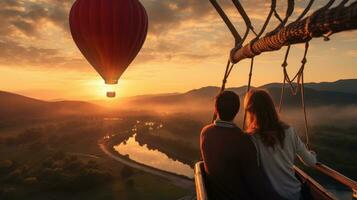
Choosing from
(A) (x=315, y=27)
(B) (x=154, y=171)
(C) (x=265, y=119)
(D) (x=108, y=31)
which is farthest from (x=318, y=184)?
(B) (x=154, y=171)

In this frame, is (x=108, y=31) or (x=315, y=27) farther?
(x=108, y=31)

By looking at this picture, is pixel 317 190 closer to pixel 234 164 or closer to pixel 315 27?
pixel 234 164

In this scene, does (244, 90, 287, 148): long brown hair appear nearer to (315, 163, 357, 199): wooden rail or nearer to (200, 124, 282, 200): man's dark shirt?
Answer: (200, 124, 282, 200): man's dark shirt

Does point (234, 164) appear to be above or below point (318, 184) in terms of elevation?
above

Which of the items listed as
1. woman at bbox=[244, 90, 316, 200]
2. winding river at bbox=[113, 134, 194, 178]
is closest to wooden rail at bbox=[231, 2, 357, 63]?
woman at bbox=[244, 90, 316, 200]

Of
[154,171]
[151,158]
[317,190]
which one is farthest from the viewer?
[151,158]

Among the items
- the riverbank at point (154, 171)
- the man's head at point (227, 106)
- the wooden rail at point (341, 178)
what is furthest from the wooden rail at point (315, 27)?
the riverbank at point (154, 171)

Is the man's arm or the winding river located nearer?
the man's arm
